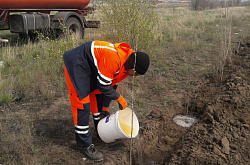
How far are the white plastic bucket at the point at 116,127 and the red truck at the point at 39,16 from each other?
13.1ft

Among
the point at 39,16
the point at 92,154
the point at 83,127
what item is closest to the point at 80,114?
the point at 83,127

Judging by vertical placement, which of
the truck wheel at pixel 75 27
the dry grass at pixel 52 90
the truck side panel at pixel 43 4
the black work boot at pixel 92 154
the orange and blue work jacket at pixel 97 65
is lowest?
the black work boot at pixel 92 154

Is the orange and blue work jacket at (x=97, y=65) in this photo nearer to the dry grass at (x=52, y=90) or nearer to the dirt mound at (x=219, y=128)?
the dry grass at (x=52, y=90)

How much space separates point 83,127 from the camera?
8.82 ft

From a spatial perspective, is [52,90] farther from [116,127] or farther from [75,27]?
[75,27]

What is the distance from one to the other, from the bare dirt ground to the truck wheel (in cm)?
473

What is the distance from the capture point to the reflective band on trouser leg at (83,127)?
2.64 meters

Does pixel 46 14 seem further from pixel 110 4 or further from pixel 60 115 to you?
pixel 60 115

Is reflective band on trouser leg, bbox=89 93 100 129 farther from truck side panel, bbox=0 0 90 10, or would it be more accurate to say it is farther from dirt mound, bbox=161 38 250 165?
truck side panel, bbox=0 0 90 10

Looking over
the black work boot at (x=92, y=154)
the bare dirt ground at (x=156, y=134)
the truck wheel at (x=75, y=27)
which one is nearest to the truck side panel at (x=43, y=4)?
the truck wheel at (x=75, y=27)

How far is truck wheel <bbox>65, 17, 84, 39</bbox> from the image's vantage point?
832cm

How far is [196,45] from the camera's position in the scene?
7.87 m

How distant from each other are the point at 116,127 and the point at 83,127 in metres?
0.38

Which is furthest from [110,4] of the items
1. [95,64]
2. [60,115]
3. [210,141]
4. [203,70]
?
[210,141]
